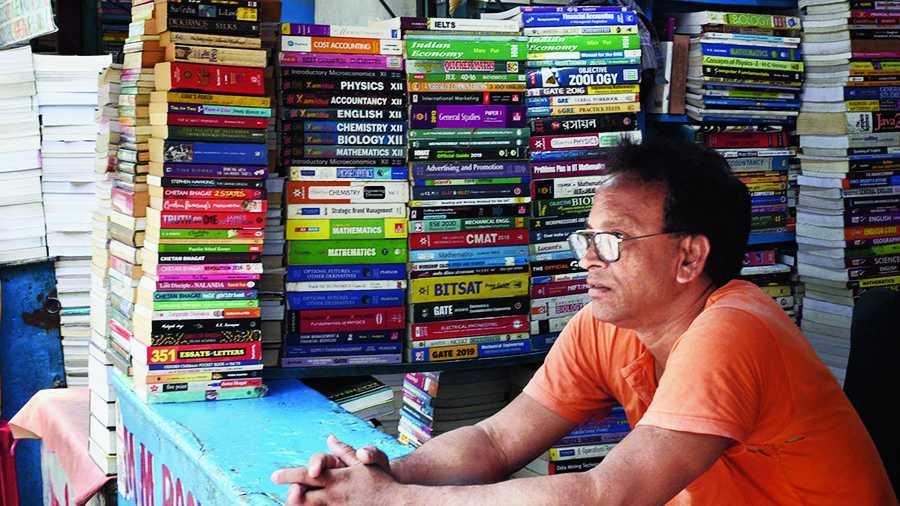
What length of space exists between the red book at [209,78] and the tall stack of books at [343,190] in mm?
209

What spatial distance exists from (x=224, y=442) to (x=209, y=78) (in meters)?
1.07

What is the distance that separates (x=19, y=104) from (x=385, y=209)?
2.32 meters

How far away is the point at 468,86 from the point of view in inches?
141

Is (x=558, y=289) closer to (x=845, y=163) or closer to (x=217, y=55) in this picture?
(x=217, y=55)

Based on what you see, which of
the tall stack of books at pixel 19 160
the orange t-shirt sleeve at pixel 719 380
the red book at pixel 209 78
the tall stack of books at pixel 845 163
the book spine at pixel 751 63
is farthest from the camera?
the tall stack of books at pixel 19 160

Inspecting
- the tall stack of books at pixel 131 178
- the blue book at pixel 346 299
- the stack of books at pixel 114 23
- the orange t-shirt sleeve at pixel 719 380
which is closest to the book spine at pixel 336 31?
the tall stack of books at pixel 131 178

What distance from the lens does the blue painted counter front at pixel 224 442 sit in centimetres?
254

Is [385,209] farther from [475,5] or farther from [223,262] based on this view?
[475,5]

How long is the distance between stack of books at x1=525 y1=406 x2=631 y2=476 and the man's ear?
166 centimetres

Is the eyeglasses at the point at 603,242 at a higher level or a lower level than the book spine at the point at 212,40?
lower

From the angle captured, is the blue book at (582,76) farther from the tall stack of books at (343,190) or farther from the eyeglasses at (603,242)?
the eyeglasses at (603,242)

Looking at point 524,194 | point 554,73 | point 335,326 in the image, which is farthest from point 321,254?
point 554,73

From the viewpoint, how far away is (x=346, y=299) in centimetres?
351

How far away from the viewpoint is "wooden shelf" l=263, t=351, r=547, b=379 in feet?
11.4
